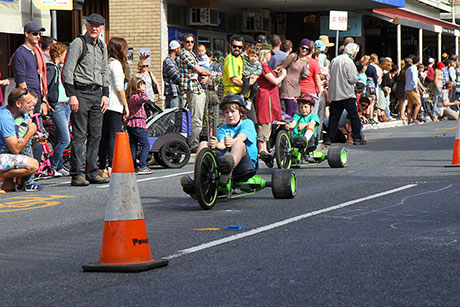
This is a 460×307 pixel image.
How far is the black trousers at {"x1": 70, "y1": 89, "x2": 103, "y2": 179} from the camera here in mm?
12172

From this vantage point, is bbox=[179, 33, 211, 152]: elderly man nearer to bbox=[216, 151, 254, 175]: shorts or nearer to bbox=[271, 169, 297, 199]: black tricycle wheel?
bbox=[271, 169, 297, 199]: black tricycle wheel

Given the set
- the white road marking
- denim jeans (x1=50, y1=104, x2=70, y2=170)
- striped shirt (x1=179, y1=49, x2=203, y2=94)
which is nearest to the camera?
the white road marking

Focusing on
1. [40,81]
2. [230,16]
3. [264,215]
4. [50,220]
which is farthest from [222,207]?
[230,16]

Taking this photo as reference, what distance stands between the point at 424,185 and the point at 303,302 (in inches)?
245

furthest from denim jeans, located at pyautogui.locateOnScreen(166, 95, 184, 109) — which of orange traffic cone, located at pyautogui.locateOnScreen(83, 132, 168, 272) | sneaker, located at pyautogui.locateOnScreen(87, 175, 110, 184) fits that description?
orange traffic cone, located at pyautogui.locateOnScreen(83, 132, 168, 272)

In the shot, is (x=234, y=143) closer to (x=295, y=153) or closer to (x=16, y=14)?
(x=295, y=153)

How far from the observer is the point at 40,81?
13.1 metres

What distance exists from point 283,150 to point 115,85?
8.27 feet

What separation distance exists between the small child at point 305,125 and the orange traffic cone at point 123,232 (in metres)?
7.08

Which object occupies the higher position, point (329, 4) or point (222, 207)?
point (329, 4)

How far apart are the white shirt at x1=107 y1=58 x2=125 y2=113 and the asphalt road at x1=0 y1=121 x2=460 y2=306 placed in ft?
4.89

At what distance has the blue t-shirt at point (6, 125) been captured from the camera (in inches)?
447

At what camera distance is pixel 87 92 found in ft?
40.1

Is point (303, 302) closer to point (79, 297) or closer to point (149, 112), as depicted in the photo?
point (79, 297)
